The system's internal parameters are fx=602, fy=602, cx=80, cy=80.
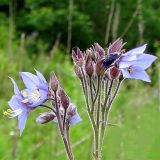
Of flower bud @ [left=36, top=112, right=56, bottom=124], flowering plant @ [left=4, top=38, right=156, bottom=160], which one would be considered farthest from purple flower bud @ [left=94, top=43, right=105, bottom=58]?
flower bud @ [left=36, top=112, right=56, bottom=124]

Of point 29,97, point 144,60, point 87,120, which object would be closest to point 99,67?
point 144,60

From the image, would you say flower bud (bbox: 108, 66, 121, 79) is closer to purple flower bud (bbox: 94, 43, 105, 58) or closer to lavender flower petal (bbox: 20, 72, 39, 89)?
purple flower bud (bbox: 94, 43, 105, 58)

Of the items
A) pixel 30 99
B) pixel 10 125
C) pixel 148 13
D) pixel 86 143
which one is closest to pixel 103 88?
pixel 30 99

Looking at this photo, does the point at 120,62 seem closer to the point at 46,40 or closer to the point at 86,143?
the point at 86,143

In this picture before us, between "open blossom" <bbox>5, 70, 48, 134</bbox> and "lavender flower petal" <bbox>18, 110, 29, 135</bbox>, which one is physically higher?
"open blossom" <bbox>5, 70, 48, 134</bbox>

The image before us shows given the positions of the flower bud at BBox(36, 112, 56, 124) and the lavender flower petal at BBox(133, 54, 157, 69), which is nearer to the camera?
the lavender flower petal at BBox(133, 54, 157, 69)

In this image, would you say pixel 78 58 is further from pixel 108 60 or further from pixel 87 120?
pixel 87 120

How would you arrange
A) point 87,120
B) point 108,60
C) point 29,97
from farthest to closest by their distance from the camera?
point 87,120
point 29,97
point 108,60
